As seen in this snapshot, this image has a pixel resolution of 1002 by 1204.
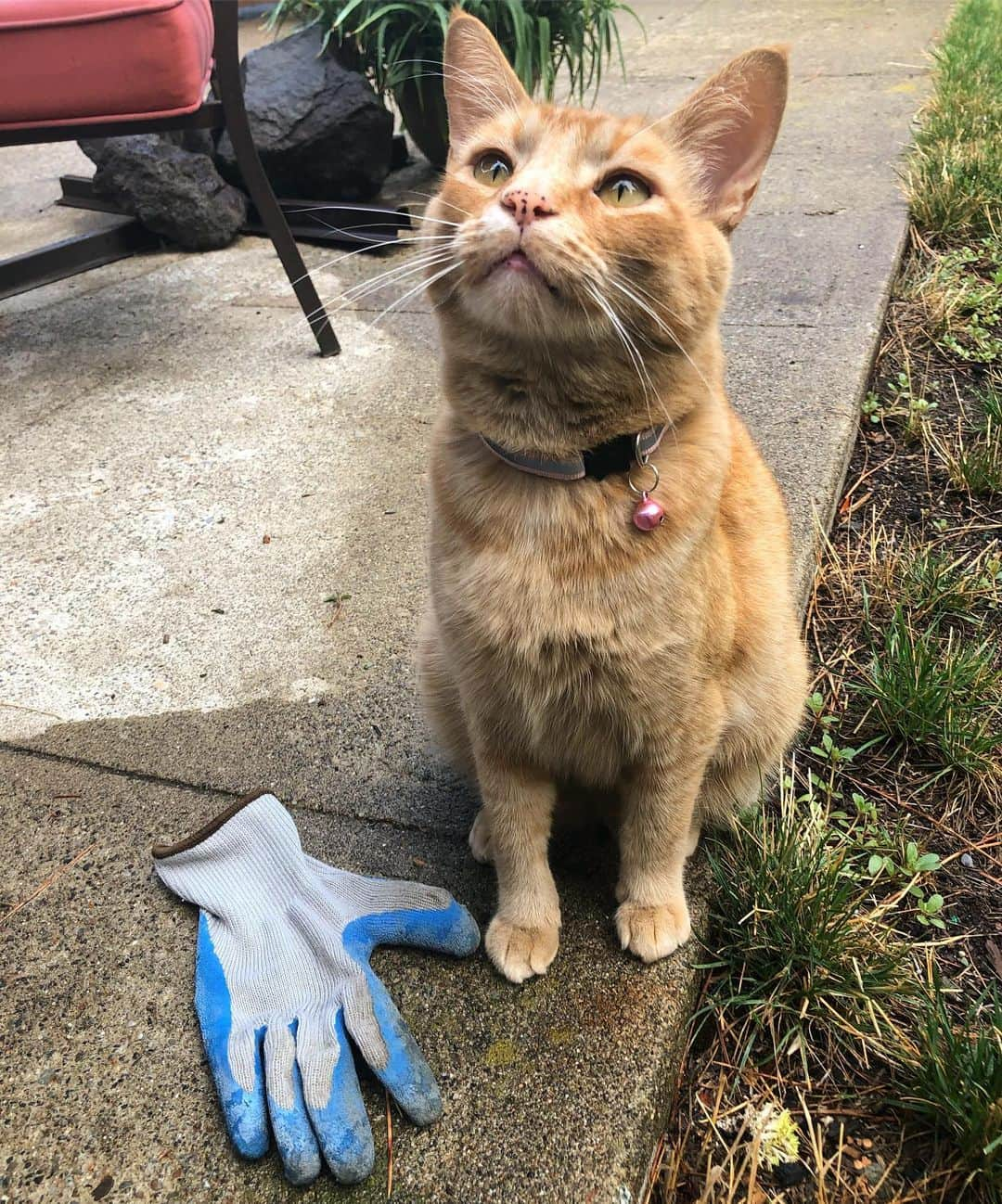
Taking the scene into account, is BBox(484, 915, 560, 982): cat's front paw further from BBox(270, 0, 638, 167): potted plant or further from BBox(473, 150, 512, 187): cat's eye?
BBox(270, 0, 638, 167): potted plant

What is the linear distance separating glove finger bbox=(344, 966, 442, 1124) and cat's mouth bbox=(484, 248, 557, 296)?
3.44 feet

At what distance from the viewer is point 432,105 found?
4.34m

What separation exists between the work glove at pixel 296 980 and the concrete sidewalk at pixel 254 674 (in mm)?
46

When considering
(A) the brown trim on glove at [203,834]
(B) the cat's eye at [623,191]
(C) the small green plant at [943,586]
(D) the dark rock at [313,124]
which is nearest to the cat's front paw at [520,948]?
(A) the brown trim on glove at [203,834]

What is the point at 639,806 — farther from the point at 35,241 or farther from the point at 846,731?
the point at 35,241

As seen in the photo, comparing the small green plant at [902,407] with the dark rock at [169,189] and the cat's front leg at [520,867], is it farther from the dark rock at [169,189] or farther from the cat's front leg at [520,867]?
the dark rock at [169,189]

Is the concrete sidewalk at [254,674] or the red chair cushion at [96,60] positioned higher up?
the red chair cushion at [96,60]

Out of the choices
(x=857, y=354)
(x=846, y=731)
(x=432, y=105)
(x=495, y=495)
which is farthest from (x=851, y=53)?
(x=495, y=495)

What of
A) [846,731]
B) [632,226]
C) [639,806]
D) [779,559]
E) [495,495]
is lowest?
[846,731]

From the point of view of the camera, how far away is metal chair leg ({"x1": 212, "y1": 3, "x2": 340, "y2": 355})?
121 inches

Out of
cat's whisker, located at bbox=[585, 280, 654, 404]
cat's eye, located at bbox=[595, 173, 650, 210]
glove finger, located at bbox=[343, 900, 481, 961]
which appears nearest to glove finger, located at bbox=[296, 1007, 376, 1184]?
glove finger, located at bbox=[343, 900, 481, 961]

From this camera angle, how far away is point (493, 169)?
1.50 m

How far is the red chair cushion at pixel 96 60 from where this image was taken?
2715 millimetres

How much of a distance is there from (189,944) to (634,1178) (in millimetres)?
787
